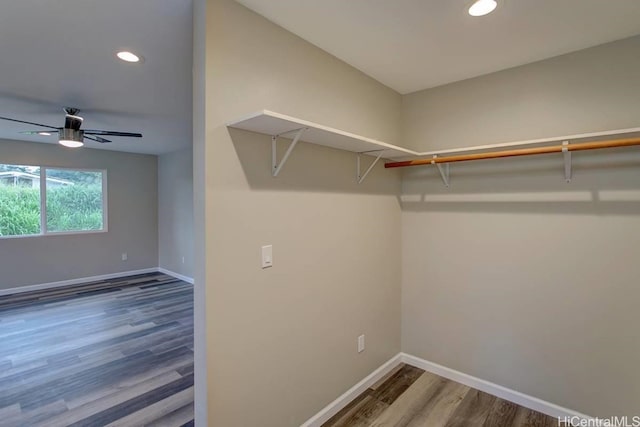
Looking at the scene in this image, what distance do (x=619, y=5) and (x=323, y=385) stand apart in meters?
2.70

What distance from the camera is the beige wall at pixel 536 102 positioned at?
6.14 ft

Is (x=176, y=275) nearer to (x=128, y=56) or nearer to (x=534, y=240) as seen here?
(x=128, y=56)

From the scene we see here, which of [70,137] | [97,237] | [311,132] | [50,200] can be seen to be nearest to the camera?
[311,132]

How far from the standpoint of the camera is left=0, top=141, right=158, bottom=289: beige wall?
496 centimetres

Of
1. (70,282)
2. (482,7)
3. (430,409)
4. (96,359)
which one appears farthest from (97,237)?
(482,7)

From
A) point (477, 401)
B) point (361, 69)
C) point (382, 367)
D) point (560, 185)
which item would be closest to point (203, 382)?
point (382, 367)

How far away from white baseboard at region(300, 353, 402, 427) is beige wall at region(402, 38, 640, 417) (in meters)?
0.28

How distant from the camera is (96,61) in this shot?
2.19 m

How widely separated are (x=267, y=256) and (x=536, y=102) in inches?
83.1

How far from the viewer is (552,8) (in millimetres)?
1561

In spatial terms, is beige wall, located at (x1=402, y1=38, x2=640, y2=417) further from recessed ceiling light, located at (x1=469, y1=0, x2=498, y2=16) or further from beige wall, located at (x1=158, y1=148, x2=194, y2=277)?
beige wall, located at (x1=158, y1=148, x2=194, y2=277)

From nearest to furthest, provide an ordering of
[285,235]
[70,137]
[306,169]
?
[285,235]
[306,169]
[70,137]

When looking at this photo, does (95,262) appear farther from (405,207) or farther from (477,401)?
(477,401)

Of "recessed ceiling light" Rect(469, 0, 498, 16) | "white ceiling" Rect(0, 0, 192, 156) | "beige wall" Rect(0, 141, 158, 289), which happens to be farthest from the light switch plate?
"beige wall" Rect(0, 141, 158, 289)
